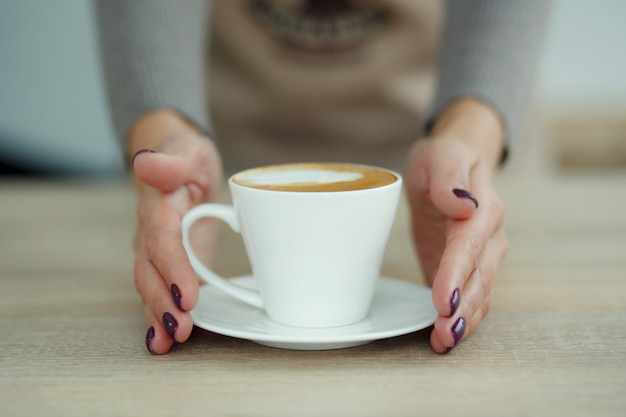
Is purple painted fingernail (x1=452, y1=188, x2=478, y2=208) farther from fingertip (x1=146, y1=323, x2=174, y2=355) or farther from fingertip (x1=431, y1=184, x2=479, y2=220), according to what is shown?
fingertip (x1=146, y1=323, x2=174, y2=355)

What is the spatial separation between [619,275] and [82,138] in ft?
8.38

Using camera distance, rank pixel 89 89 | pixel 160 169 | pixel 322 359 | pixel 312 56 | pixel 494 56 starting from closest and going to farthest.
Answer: pixel 322 359 → pixel 160 169 → pixel 494 56 → pixel 312 56 → pixel 89 89

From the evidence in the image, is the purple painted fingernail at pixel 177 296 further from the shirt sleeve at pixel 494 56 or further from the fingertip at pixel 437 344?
the shirt sleeve at pixel 494 56

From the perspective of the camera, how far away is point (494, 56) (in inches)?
34.6

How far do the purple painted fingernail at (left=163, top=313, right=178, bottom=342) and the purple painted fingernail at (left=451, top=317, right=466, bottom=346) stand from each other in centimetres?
22

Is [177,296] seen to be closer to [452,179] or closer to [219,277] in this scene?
[219,277]

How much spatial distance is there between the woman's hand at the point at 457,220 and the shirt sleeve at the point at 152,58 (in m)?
0.29

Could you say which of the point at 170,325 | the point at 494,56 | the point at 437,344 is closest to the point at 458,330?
the point at 437,344

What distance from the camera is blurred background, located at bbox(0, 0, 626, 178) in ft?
8.11

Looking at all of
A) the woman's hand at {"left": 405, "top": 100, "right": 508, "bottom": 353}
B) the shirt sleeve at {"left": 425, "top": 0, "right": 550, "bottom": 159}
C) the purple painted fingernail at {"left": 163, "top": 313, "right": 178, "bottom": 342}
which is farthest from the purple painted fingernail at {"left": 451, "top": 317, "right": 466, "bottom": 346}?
the shirt sleeve at {"left": 425, "top": 0, "right": 550, "bottom": 159}

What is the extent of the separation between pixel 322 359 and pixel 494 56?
20.0 inches

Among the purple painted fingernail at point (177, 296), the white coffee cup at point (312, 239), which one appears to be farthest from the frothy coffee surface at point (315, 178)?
the purple painted fingernail at point (177, 296)

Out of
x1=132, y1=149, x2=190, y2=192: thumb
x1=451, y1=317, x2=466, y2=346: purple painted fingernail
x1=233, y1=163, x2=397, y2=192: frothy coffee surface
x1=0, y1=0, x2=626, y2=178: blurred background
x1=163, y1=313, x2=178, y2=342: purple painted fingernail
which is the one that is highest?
x1=233, y1=163, x2=397, y2=192: frothy coffee surface

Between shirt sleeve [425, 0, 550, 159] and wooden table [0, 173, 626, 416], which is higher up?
shirt sleeve [425, 0, 550, 159]
